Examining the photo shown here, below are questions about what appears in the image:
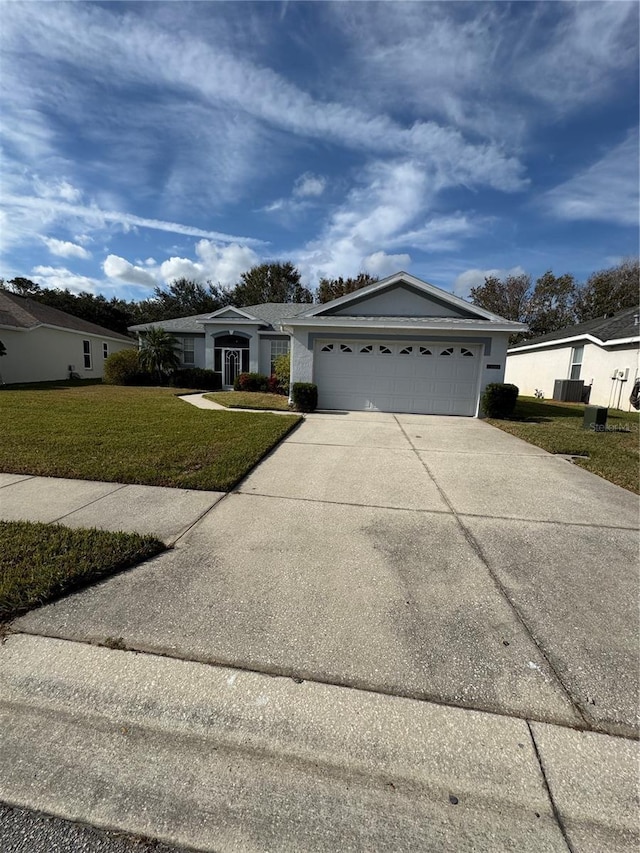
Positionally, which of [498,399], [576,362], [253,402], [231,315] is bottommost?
[253,402]

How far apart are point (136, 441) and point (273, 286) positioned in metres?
36.3

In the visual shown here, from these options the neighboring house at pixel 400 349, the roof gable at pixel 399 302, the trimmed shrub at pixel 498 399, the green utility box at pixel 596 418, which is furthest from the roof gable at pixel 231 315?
the green utility box at pixel 596 418

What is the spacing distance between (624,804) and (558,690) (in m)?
0.54

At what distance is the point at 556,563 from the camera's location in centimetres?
340

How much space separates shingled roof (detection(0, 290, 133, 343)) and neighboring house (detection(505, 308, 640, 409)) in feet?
85.8

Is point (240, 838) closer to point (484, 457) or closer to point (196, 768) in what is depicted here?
point (196, 768)

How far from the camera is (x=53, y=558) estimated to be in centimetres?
311

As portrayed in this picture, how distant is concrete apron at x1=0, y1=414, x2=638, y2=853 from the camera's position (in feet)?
4.93

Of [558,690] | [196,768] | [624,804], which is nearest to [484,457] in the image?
[558,690]

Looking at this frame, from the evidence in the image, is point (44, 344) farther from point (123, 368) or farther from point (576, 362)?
point (576, 362)

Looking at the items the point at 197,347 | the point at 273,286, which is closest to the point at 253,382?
the point at 197,347

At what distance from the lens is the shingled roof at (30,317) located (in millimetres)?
18109

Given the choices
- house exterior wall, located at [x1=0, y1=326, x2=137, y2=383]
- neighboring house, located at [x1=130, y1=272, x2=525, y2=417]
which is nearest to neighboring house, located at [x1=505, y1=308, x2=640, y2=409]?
neighboring house, located at [x1=130, y1=272, x2=525, y2=417]

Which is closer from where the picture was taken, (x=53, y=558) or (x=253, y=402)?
(x=53, y=558)
